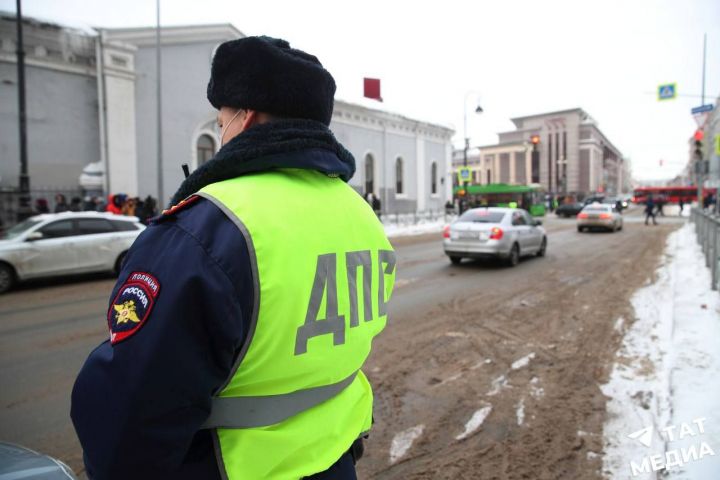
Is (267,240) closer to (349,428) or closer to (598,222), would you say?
(349,428)

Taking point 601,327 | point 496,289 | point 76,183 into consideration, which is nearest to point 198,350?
point 601,327

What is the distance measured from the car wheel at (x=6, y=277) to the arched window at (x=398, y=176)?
26187 millimetres

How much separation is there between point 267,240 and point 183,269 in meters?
0.20

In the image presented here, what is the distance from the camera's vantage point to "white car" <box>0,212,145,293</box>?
379 inches

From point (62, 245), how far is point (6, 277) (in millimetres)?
1146

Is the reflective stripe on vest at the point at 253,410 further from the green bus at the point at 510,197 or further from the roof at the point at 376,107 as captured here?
the green bus at the point at 510,197

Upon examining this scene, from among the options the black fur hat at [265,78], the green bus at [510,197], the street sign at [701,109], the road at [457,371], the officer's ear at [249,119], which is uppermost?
the street sign at [701,109]

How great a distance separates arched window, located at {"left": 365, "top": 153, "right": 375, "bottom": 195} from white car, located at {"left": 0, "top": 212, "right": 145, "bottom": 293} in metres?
21.3

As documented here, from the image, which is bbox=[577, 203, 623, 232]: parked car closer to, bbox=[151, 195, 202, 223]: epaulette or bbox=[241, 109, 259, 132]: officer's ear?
bbox=[241, 109, 259, 132]: officer's ear

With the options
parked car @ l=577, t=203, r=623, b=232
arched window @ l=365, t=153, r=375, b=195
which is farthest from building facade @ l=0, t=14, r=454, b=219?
parked car @ l=577, t=203, r=623, b=232

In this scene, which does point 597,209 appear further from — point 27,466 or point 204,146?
point 27,466

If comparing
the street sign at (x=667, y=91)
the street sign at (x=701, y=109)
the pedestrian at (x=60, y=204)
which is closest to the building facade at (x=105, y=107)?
the pedestrian at (x=60, y=204)

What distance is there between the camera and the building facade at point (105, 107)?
54.6 feet

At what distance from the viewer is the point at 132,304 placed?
1.13 m
